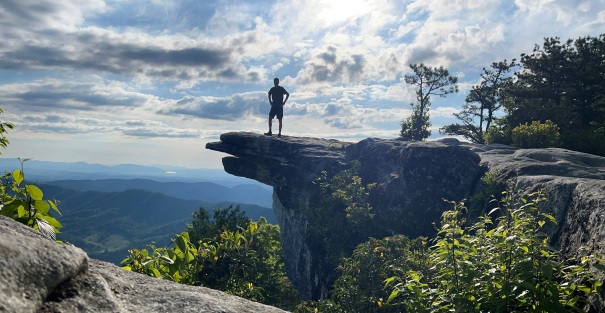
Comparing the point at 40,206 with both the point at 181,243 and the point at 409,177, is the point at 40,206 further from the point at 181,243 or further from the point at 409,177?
the point at 409,177

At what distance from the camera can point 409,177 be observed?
65.3ft

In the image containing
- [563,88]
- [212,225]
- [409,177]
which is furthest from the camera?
[563,88]

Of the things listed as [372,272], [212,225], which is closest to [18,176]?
[372,272]

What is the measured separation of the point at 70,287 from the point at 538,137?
27626mm

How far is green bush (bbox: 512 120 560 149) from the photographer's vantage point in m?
24.4

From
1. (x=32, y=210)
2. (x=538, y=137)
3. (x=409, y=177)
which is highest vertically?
(x=538, y=137)

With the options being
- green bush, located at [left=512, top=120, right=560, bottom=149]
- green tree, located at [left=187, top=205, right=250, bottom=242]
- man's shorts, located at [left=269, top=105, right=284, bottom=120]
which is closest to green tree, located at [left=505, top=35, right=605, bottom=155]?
green bush, located at [left=512, top=120, right=560, bottom=149]

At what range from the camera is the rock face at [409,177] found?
9.40m

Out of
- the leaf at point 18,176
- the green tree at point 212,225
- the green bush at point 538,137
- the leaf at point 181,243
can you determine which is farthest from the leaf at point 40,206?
the green bush at point 538,137

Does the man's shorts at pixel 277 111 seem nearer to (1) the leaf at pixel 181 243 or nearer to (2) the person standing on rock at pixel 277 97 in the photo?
(2) the person standing on rock at pixel 277 97

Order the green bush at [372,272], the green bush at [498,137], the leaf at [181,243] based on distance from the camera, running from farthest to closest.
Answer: the green bush at [498,137], the green bush at [372,272], the leaf at [181,243]

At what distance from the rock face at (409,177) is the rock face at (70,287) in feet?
19.2

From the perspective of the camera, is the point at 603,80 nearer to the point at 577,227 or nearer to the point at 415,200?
the point at 415,200

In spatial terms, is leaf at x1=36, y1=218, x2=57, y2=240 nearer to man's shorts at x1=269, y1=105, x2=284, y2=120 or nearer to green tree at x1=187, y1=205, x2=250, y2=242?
green tree at x1=187, y1=205, x2=250, y2=242
